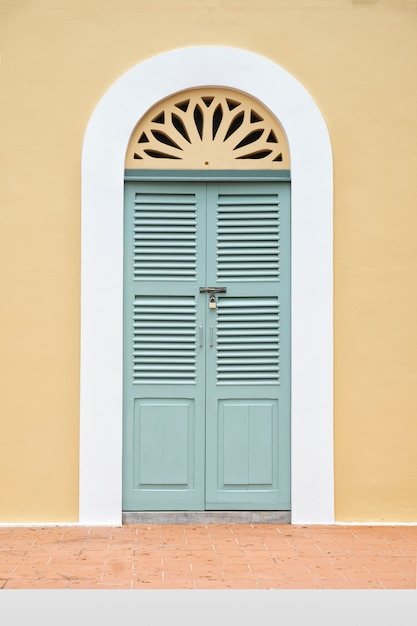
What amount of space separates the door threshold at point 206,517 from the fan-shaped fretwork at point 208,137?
2.69m

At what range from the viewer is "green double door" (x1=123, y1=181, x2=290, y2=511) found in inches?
301

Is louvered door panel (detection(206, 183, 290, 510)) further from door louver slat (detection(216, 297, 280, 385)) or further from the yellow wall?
the yellow wall

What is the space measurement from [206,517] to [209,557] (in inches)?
39.6

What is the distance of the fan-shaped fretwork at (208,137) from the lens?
25.3 ft

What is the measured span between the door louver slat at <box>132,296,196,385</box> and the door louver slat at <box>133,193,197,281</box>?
0.75 ft

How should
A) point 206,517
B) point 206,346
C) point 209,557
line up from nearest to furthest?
point 209,557, point 206,517, point 206,346

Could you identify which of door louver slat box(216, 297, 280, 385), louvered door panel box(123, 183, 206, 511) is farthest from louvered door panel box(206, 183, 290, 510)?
louvered door panel box(123, 183, 206, 511)

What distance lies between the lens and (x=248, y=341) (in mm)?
7723

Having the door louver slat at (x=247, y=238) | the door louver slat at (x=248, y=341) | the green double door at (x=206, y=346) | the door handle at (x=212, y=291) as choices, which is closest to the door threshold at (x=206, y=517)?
the green double door at (x=206, y=346)

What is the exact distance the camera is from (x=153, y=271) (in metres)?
7.73
